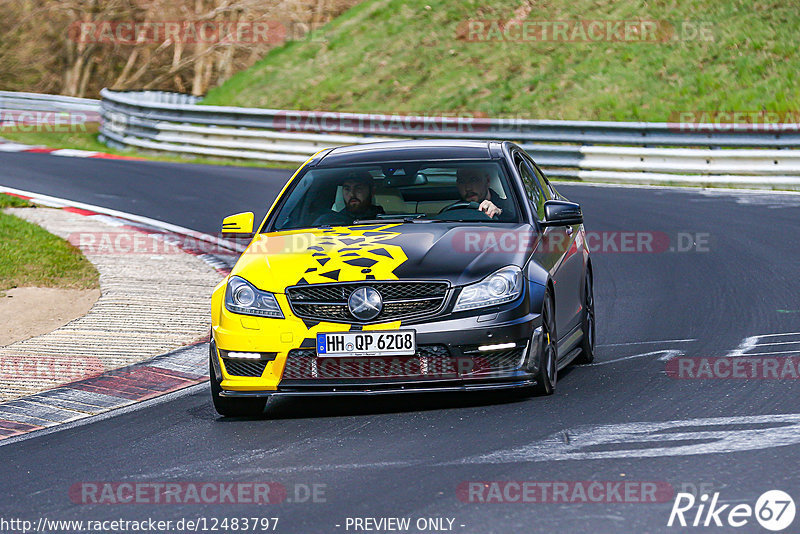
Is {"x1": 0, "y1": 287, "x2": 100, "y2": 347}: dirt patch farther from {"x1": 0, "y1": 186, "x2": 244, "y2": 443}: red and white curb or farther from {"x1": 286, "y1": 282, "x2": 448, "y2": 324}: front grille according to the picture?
{"x1": 286, "y1": 282, "x2": 448, "y2": 324}: front grille

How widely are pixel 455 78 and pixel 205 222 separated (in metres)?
13.6

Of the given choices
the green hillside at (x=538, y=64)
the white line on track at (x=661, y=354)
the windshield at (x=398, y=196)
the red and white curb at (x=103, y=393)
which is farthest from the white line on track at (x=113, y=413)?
the green hillside at (x=538, y=64)

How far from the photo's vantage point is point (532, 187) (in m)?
9.14

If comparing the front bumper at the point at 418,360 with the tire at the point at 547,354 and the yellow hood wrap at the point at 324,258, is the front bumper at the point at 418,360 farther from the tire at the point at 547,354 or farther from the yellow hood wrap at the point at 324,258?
the yellow hood wrap at the point at 324,258

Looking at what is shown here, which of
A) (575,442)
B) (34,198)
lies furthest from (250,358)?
(34,198)

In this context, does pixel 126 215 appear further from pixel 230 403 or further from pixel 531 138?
pixel 230 403

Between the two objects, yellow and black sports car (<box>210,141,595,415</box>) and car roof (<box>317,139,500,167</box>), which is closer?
yellow and black sports car (<box>210,141,595,415</box>)

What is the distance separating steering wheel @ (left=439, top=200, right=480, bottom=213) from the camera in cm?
848

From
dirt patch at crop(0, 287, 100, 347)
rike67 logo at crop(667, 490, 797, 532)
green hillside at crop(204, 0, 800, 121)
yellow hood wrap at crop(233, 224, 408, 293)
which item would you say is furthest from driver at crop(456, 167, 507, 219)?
green hillside at crop(204, 0, 800, 121)

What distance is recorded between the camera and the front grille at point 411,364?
7254 millimetres

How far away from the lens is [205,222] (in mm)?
17203

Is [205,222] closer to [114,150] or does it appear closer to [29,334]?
[29,334]

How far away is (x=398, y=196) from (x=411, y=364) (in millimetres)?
1766

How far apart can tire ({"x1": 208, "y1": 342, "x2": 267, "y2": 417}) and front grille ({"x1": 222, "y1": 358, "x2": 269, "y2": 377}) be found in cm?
15
